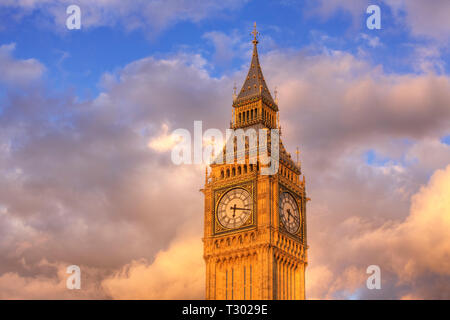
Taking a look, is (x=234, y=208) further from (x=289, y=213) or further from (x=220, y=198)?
(x=289, y=213)

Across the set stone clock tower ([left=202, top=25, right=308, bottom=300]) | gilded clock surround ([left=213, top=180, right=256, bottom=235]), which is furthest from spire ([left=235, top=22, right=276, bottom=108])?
gilded clock surround ([left=213, top=180, right=256, bottom=235])

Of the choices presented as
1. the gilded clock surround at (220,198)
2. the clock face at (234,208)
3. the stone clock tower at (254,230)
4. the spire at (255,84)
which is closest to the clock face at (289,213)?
the stone clock tower at (254,230)

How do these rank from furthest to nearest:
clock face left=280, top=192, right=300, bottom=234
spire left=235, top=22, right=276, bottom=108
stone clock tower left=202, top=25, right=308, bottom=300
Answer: spire left=235, top=22, right=276, bottom=108 < clock face left=280, top=192, right=300, bottom=234 < stone clock tower left=202, top=25, right=308, bottom=300

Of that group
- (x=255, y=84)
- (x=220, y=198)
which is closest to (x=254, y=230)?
(x=220, y=198)

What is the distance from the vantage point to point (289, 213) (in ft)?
382

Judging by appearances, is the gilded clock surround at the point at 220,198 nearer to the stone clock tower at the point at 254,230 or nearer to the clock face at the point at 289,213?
the stone clock tower at the point at 254,230

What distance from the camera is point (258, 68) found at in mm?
127938

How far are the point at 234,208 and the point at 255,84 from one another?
2093cm

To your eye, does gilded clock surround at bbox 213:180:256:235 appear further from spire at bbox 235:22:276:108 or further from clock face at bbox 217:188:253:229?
spire at bbox 235:22:276:108

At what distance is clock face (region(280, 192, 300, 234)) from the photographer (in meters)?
115

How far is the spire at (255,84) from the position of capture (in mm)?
124688
